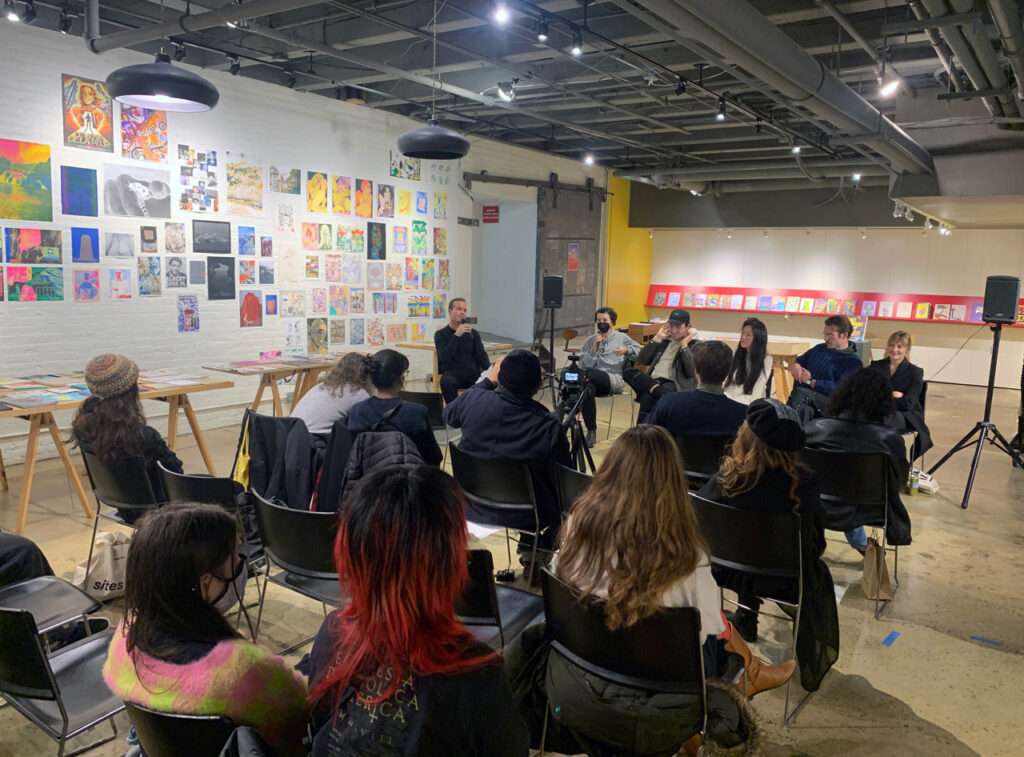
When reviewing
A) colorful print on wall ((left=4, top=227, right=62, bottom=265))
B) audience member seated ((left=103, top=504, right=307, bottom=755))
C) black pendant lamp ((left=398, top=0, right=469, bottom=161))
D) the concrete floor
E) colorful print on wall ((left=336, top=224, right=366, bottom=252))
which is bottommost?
the concrete floor

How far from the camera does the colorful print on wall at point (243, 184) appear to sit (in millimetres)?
6996

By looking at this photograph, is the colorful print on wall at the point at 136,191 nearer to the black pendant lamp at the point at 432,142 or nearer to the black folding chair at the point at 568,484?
the black pendant lamp at the point at 432,142

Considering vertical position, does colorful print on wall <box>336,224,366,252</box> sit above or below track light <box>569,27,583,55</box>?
below

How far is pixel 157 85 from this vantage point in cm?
377

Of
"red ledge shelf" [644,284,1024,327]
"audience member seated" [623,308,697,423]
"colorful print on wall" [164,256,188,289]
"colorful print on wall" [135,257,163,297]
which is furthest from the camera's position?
"red ledge shelf" [644,284,1024,327]

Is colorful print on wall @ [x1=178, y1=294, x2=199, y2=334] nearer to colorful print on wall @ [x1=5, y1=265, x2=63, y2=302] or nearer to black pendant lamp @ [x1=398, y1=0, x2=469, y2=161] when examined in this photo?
colorful print on wall @ [x1=5, y1=265, x2=63, y2=302]

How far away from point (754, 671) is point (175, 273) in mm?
5950

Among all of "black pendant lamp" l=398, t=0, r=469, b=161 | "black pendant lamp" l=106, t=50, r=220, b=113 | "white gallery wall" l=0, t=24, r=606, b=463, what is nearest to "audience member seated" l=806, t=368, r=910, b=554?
"black pendant lamp" l=398, t=0, r=469, b=161

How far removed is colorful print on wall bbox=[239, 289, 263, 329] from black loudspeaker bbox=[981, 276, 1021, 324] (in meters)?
6.25

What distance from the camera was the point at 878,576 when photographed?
3.64 metres

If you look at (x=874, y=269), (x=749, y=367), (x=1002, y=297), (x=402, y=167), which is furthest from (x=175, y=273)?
(x=874, y=269)

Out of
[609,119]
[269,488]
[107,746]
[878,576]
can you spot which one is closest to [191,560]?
[107,746]

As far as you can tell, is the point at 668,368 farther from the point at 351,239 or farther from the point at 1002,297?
the point at 351,239

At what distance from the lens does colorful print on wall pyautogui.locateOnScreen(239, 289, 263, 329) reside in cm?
723
